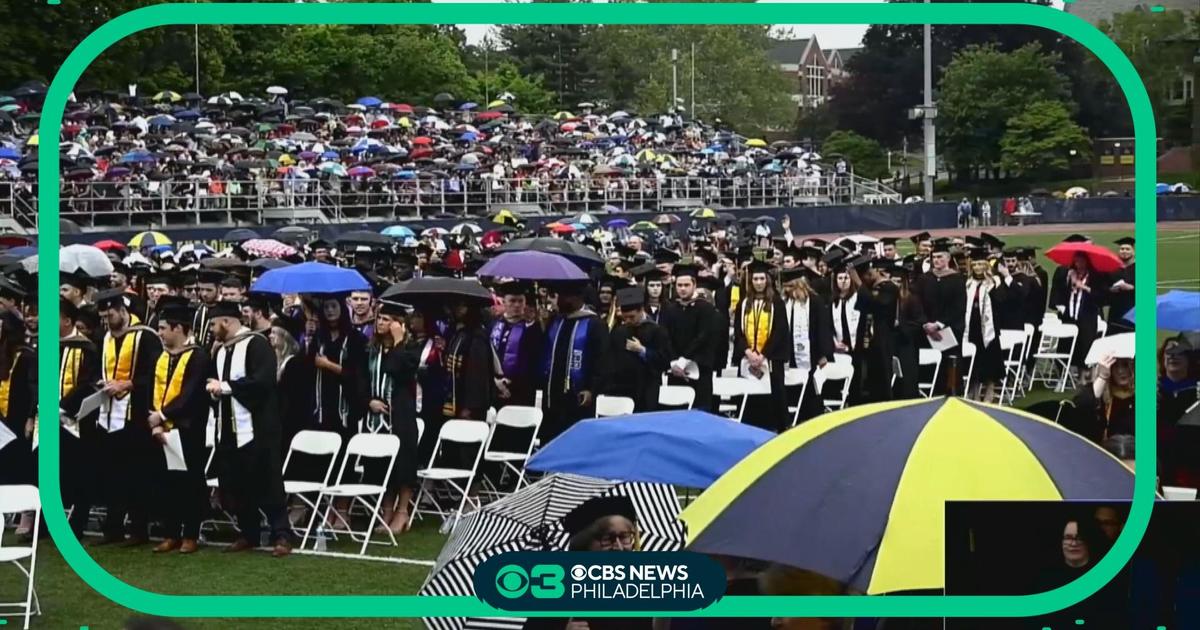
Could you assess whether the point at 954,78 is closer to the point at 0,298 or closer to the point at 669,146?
the point at 669,146

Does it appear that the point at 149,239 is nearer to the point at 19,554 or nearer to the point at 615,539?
the point at 19,554

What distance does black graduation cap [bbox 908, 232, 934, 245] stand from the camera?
4.19 meters

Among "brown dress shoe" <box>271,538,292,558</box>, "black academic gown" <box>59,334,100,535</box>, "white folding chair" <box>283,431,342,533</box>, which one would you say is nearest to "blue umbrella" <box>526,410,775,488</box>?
"black academic gown" <box>59,334,100,535</box>

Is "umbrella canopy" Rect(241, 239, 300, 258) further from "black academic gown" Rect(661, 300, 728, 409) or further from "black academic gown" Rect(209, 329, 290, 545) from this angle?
"black academic gown" Rect(661, 300, 728, 409)

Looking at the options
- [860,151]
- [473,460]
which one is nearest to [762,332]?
[473,460]

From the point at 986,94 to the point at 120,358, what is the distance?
3.68 m

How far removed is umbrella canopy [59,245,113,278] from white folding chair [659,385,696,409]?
211 centimetres

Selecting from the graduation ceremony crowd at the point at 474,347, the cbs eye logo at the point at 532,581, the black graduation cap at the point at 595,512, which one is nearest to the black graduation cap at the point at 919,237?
the graduation ceremony crowd at the point at 474,347

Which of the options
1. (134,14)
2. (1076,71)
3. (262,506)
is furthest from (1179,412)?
(262,506)

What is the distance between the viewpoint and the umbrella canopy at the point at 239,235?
428cm

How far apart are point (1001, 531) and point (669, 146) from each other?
58.1 inches

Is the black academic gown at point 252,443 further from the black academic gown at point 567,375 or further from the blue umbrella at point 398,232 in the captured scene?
the blue umbrella at point 398,232

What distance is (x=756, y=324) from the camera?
31.2 ft

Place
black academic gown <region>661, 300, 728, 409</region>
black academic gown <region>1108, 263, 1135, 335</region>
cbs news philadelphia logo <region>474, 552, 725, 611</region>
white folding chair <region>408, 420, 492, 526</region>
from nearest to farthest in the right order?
cbs news philadelphia logo <region>474, 552, 725, 611</region> → black academic gown <region>1108, 263, 1135, 335</region> → white folding chair <region>408, 420, 492, 526</region> → black academic gown <region>661, 300, 728, 409</region>
